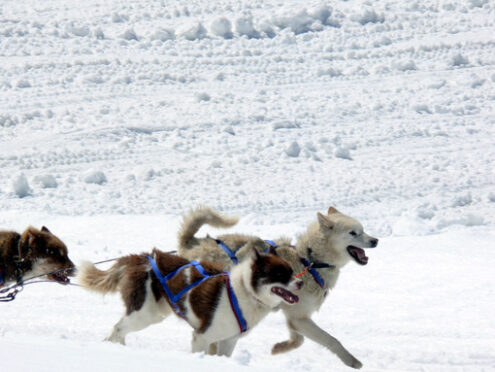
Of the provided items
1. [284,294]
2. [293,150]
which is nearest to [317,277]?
[284,294]

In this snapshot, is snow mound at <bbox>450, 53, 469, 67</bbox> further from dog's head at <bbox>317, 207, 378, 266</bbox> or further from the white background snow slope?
dog's head at <bbox>317, 207, 378, 266</bbox>

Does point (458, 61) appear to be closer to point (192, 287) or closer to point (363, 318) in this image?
point (363, 318)

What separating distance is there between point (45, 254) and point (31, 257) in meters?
0.11

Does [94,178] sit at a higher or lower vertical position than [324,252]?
lower

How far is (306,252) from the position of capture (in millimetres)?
5367

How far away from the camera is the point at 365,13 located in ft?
46.8

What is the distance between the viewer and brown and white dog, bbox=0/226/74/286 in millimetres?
5129

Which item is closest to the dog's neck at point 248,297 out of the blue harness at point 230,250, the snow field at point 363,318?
the snow field at point 363,318

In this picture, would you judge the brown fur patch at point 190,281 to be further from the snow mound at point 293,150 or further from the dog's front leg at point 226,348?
the snow mound at point 293,150

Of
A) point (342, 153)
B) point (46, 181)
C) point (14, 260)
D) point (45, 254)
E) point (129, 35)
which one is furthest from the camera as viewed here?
point (129, 35)

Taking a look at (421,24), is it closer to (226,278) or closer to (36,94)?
(36,94)

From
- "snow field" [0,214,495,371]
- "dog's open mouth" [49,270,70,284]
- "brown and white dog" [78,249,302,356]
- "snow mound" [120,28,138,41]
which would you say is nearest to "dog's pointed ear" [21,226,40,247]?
"dog's open mouth" [49,270,70,284]

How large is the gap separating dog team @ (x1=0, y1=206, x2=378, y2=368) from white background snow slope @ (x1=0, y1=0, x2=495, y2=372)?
248mm

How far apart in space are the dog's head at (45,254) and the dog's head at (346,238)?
1.95 metres
